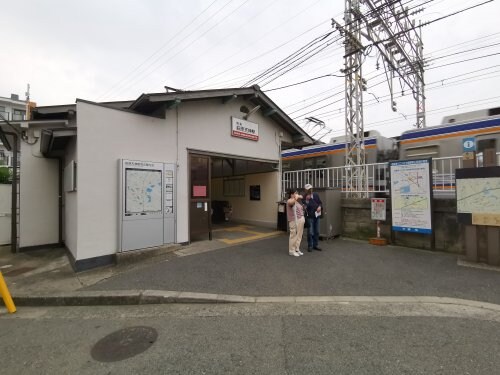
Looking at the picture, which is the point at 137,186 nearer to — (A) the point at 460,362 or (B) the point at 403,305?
(B) the point at 403,305

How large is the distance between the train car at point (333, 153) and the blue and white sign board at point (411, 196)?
3537 millimetres

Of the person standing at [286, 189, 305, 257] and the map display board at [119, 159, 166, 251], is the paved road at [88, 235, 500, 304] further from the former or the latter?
the map display board at [119, 159, 166, 251]

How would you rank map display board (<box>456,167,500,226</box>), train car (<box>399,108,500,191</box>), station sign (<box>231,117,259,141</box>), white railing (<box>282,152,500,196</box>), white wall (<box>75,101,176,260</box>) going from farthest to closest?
1. station sign (<box>231,117,259,141</box>)
2. train car (<box>399,108,500,191</box>)
3. white railing (<box>282,152,500,196</box>)
4. white wall (<box>75,101,176,260</box>)
5. map display board (<box>456,167,500,226</box>)

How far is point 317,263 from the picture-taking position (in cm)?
591

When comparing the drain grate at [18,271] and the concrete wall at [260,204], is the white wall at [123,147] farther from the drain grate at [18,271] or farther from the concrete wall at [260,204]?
the concrete wall at [260,204]

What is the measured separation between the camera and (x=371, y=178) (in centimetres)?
879

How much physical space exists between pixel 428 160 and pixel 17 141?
11.4 metres

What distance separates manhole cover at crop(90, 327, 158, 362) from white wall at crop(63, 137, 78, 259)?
3.18 meters

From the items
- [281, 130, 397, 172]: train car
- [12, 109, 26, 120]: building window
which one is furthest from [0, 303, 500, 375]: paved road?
[12, 109, 26, 120]: building window

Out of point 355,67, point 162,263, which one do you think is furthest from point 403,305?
point 355,67

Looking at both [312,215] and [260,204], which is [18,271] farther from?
[260,204]

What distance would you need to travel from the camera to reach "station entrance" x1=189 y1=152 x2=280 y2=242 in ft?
25.7

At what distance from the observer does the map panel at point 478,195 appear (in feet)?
17.6

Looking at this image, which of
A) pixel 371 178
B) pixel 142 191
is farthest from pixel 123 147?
pixel 371 178
